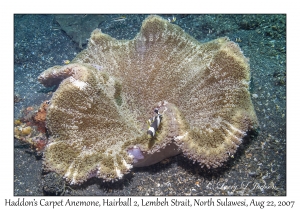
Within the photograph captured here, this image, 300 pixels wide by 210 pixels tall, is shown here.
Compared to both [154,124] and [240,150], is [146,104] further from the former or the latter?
[240,150]

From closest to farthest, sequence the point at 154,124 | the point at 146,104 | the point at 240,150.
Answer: the point at 154,124 < the point at 240,150 < the point at 146,104

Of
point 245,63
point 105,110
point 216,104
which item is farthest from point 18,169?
point 245,63

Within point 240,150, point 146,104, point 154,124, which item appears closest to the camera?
point 154,124

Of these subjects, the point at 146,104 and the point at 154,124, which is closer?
the point at 154,124

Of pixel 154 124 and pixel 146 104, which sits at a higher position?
pixel 146 104

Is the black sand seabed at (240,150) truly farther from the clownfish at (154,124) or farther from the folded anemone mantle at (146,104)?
the clownfish at (154,124)

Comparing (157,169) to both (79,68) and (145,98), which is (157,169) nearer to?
(145,98)

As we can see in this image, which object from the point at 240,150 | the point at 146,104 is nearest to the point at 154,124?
the point at 146,104
